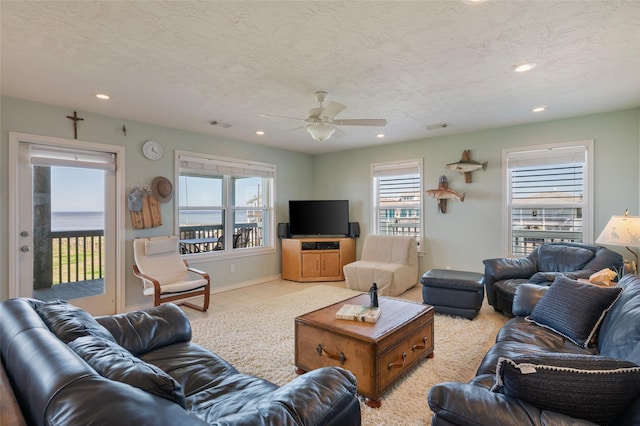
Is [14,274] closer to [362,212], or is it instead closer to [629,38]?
[362,212]

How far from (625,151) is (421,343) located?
3.62 m

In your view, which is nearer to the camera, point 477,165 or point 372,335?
point 372,335

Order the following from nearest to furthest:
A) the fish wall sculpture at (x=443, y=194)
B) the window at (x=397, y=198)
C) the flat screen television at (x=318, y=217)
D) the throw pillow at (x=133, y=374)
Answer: the throw pillow at (x=133, y=374) → the fish wall sculpture at (x=443, y=194) → the window at (x=397, y=198) → the flat screen television at (x=318, y=217)

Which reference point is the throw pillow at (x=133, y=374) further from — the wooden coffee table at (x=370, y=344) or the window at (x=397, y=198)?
the window at (x=397, y=198)

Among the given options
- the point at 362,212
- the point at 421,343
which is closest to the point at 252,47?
the point at 421,343

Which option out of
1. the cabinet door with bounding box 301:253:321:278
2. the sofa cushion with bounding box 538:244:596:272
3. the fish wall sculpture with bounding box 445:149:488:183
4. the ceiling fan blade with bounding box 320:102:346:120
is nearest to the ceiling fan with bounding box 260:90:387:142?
the ceiling fan blade with bounding box 320:102:346:120

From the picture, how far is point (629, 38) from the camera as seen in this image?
2.28m

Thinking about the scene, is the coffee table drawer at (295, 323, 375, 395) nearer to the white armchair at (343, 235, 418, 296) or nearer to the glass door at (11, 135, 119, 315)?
the white armchair at (343, 235, 418, 296)

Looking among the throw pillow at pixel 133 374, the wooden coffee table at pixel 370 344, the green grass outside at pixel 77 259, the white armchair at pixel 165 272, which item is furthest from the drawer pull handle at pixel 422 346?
the green grass outside at pixel 77 259

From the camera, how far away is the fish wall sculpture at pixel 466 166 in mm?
4902

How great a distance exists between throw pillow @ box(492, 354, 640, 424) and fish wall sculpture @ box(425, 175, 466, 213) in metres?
4.21

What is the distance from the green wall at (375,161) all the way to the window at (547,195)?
12 cm

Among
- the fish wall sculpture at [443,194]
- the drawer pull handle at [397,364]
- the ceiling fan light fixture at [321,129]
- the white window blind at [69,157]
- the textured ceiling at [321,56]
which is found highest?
the textured ceiling at [321,56]

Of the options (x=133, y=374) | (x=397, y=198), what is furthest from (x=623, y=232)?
(x=133, y=374)
